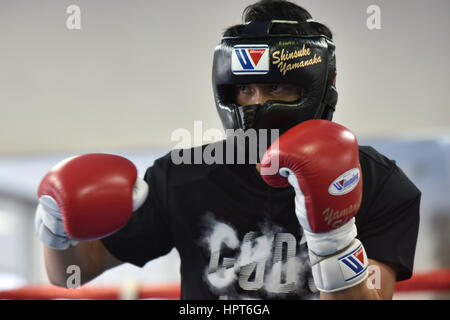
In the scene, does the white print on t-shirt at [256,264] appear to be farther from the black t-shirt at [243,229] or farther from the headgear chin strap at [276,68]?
the headgear chin strap at [276,68]

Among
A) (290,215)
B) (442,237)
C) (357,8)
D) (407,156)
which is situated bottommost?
(442,237)

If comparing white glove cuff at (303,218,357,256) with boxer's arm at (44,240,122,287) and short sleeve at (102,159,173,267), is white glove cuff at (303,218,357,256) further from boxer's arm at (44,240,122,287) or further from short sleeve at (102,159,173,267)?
boxer's arm at (44,240,122,287)

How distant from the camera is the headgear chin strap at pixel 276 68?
1.09 meters

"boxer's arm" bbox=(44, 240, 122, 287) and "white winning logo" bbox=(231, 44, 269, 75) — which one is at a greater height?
"white winning logo" bbox=(231, 44, 269, 75)

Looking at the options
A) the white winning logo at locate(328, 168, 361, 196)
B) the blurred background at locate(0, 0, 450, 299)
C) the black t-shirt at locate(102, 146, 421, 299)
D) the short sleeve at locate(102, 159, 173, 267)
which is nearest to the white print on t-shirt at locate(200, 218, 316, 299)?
the black t-shirt at locate(102, 146, 421, 299)

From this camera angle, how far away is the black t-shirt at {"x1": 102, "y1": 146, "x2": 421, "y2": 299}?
3.66 feet

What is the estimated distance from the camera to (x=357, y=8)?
253 cm

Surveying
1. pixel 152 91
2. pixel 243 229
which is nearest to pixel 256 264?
Result: pixel 243 229

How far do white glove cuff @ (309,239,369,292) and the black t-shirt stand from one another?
0.14 meters

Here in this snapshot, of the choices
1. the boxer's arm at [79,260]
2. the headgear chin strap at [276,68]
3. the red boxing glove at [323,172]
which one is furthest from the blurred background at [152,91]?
the red boxing glove at [323,172]

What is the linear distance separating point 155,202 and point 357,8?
1745 millimetres
